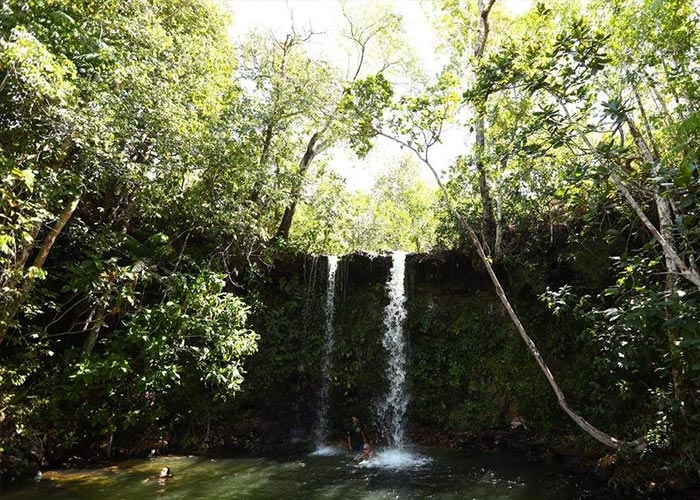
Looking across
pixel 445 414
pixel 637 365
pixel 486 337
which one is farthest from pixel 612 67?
pixel 445 414

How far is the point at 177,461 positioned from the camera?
395 inches

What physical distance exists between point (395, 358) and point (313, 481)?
502 centimetres

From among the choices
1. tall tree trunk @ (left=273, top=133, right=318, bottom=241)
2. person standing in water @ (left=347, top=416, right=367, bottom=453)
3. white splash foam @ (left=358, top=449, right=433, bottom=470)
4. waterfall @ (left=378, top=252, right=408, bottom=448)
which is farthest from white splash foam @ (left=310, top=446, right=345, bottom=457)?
tall tree trunk @ (left=273, top=133, right=318, bottom=241)

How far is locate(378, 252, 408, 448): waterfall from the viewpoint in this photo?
40.2 feet

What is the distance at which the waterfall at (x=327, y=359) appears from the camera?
12258mm

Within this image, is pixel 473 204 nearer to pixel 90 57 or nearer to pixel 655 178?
pixel 655 178

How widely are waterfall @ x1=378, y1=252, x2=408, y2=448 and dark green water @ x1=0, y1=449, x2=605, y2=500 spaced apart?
1.98 metres

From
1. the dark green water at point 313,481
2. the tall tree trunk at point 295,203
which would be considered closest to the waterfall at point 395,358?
the dark green water at point 313,481

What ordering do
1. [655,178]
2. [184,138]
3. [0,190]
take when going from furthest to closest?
[184,138], [0,190], [655,178]

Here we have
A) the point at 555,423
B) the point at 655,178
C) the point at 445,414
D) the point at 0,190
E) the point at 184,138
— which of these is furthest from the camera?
the point at 445,414

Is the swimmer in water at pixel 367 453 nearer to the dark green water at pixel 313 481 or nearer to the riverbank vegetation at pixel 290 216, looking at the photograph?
the dark green water at pixel 313 481

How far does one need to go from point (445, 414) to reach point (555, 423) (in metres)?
2.76

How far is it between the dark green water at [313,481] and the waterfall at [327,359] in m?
1.90

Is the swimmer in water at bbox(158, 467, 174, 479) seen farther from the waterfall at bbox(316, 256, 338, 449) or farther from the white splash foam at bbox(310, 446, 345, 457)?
the waterfall at bbox(316, 256, 338, 449)
